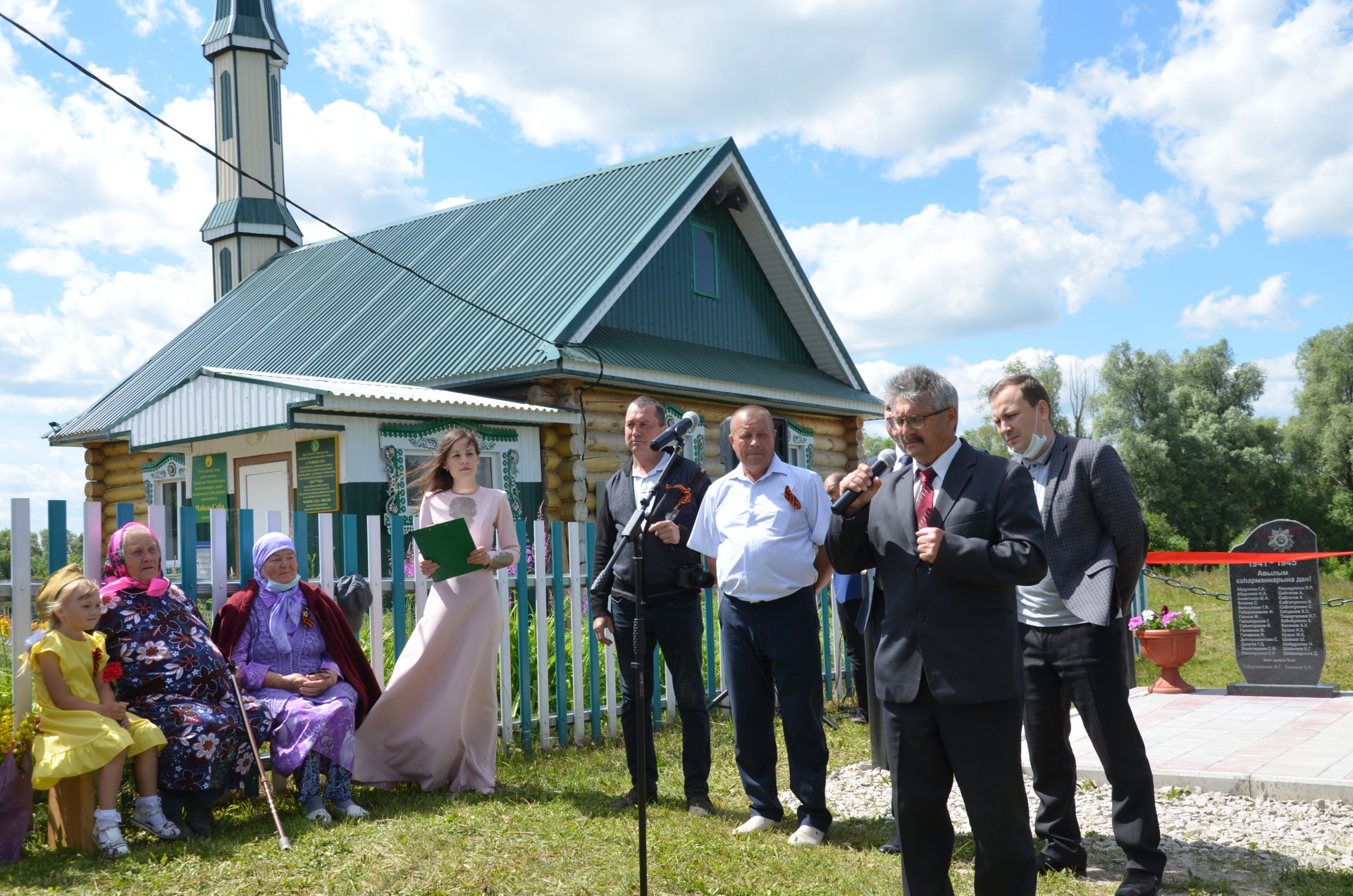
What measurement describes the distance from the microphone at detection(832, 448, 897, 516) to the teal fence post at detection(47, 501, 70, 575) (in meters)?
3.56

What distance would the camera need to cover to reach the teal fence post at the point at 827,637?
8562 millimetres

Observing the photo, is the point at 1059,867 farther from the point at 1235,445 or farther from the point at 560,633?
the point at 1235,445

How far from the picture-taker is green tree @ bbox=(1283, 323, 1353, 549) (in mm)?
39656

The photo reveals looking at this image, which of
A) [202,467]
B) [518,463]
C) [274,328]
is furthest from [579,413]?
[274,328]

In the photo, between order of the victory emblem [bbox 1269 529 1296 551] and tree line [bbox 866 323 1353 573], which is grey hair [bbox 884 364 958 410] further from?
tree line [bbox 866 323 1353 573]

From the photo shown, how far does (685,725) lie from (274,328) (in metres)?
14.2

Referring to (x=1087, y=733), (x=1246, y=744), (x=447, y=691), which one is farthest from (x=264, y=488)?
(x=1087, y=733)

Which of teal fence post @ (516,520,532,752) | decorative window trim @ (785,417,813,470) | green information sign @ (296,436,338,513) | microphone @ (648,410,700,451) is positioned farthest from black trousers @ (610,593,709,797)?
decorative window trim @ (785,417,813,470)

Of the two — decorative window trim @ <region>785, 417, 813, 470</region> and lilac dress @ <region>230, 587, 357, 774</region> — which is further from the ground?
decorative window trim @ <region>785, 417, 813, 470</region>

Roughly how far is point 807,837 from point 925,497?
2.02 meters

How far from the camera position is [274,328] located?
17516 millimetres

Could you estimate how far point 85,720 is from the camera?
4562mm

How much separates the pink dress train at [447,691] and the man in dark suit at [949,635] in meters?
2.73

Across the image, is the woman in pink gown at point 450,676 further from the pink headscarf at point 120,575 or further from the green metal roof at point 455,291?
the green metal roof at point 455,291
